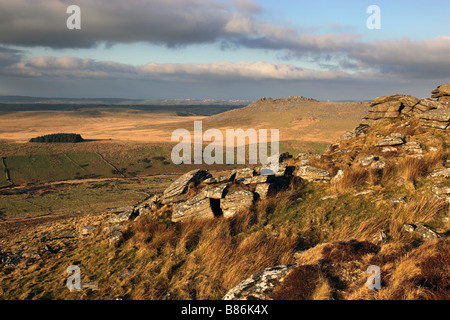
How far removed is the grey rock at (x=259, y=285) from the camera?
22.0ft

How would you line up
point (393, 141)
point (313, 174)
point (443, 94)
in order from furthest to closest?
point (443, 94) → point (393, 141) → point (313, 174)

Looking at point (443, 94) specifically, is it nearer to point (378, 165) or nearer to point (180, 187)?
point (378, 165)

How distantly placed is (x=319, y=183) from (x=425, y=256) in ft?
24.2

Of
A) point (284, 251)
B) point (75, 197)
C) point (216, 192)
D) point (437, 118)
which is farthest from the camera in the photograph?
point (75, 197)

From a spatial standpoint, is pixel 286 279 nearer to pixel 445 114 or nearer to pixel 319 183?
pixel 319 183

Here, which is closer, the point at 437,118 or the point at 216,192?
the point at 216,192

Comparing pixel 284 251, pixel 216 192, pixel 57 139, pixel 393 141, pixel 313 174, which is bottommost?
pixel 284 251

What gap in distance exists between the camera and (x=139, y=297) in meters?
8.46

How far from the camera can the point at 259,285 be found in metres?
7.01

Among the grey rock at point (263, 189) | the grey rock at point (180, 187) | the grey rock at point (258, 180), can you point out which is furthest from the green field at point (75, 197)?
the grey rock at point (263, 189)

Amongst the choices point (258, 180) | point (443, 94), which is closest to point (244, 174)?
point (258, 180)

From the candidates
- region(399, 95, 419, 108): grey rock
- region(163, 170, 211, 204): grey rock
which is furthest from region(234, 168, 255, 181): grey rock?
region(399, 95, 419, 108): grey rock

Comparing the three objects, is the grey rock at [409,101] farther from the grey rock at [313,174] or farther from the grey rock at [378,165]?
the grey rock at [313,174]
